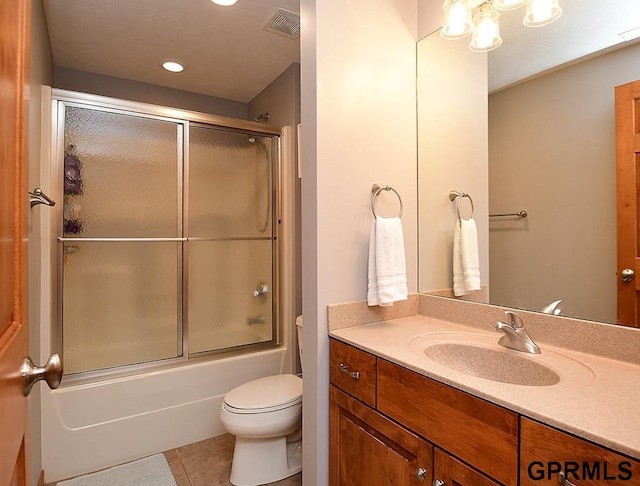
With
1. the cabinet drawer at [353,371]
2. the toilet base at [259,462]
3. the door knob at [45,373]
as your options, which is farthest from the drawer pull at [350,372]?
the door knob at [45,373]

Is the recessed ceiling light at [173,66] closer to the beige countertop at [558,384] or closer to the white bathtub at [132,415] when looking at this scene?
the white bathtub at [132,415]

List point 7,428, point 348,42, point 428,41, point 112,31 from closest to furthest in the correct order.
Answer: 1. point 7,428
2. point 348,42
3. point 428,41
4. point 112,31

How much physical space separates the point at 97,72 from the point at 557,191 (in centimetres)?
304

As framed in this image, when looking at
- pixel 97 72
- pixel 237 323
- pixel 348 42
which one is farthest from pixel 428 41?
pixel 97 72

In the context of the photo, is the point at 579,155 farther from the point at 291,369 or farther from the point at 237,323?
the point at 237,323

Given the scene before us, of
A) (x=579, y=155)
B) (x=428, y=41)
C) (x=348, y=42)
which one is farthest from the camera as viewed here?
(x=428, y=41)

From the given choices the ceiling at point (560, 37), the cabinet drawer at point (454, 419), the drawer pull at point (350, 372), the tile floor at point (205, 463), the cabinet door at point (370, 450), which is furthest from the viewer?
the tile floor at point (205, 463)

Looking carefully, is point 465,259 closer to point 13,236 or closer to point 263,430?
point 263,430

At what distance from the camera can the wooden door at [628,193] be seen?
1065 millimetres

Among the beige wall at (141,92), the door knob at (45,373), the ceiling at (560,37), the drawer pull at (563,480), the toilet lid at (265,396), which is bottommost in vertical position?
the toilet lid at (265,396)

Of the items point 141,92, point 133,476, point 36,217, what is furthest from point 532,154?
point 141,92

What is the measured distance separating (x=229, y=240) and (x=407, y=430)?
1.91 metres

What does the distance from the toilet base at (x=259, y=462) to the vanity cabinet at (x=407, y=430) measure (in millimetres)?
514

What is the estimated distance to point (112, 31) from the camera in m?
2.02
